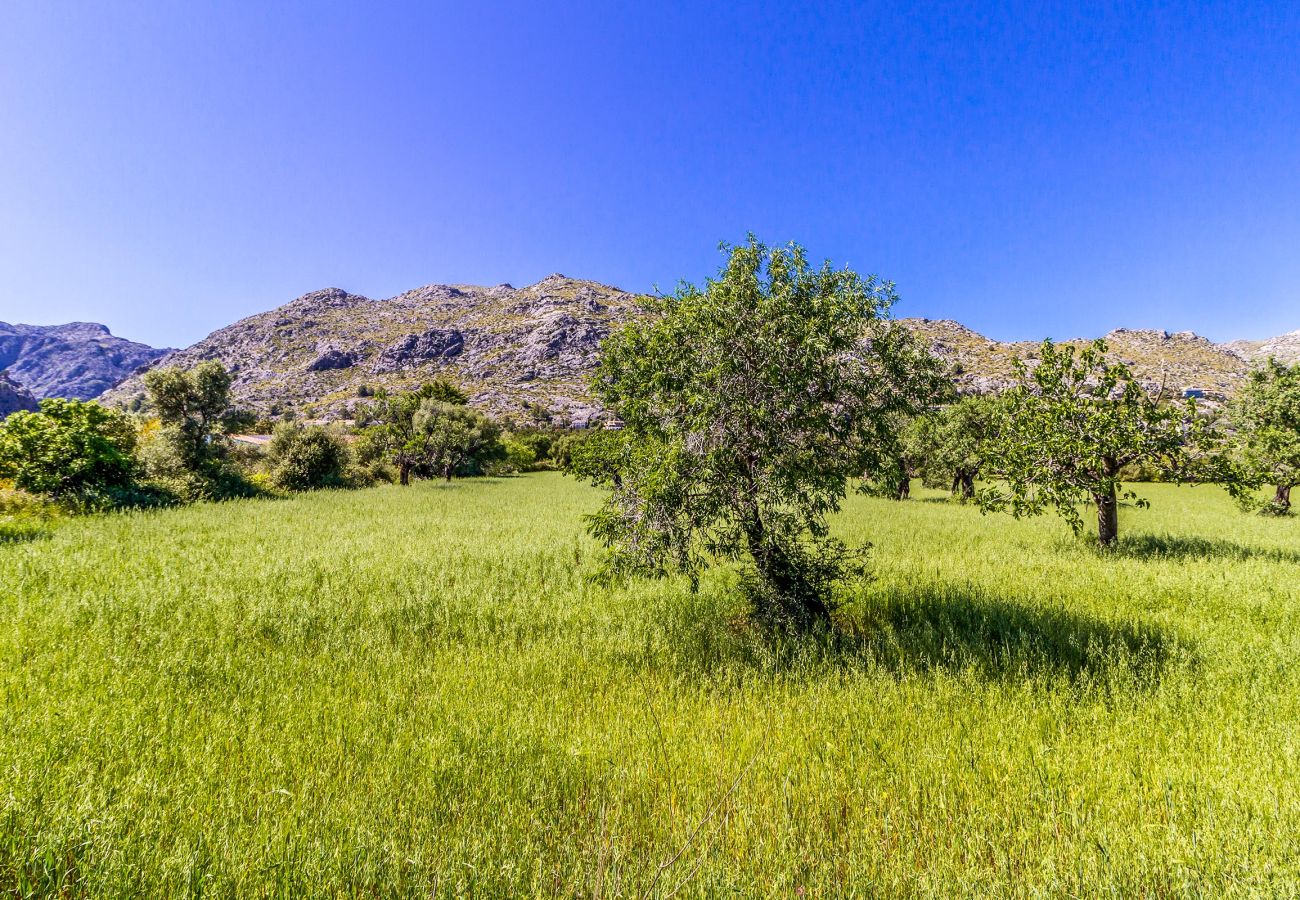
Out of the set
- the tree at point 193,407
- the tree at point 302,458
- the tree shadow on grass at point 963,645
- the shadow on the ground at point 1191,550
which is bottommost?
the tree shadow on grass at point 963,645

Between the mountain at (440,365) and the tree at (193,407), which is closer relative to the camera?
the tree at (193,407)

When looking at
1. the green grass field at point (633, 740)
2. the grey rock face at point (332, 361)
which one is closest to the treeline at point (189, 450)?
the green grass field at point (633, 740)

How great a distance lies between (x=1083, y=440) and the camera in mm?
12086

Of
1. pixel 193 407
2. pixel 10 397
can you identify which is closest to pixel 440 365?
pixel 193 407

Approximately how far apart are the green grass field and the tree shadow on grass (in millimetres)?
60

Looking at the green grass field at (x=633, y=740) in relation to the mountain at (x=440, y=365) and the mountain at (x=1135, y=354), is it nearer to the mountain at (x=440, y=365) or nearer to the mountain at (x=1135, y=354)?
the mountain at (x=1135, y=354)

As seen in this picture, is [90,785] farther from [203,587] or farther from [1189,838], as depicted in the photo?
[1189,838]

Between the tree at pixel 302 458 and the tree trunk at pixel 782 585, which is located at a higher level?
the tree at pixel 302 458

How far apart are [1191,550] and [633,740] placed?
1616 cm

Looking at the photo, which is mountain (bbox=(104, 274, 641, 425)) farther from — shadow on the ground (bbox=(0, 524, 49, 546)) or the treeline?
shadow on the ground (bbox=(0, 524, 49, 546))

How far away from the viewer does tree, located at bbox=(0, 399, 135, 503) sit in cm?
1631

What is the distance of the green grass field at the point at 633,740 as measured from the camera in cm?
275

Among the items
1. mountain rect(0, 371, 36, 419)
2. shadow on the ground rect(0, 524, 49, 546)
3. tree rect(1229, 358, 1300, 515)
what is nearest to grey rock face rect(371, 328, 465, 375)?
mountain rect(0, 371, 36, 419)

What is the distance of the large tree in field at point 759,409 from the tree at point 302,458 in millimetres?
33896
